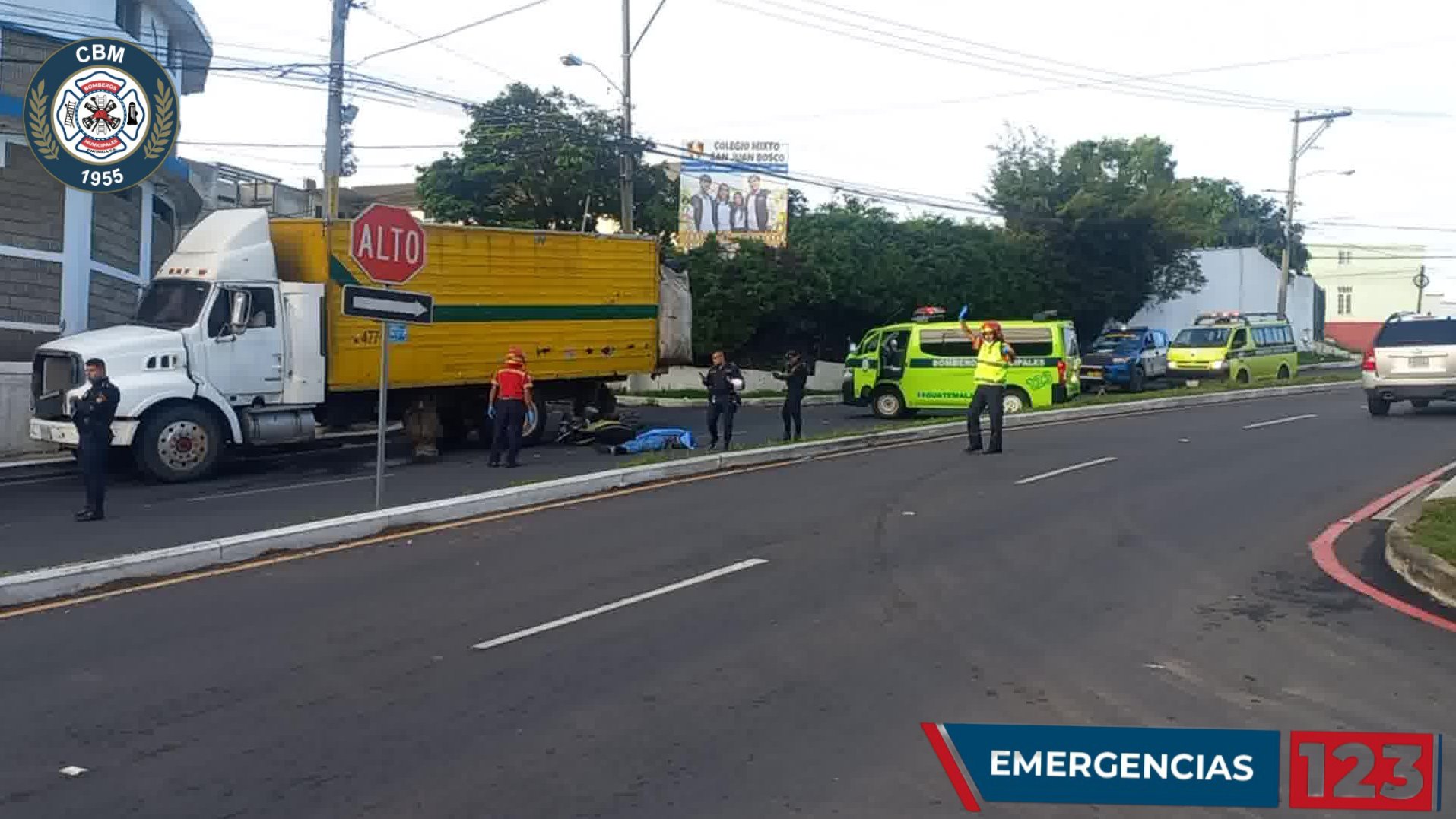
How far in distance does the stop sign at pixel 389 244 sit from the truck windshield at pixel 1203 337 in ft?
85.8

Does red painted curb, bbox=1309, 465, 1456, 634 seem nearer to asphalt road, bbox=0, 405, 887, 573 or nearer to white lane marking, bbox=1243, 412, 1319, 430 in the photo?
white lane marking, bbox=1243, 412, 1319, 430

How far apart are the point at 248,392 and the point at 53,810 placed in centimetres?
1433

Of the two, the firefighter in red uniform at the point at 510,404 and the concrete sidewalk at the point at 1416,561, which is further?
the firefighter in red uniform at the point at 510,404

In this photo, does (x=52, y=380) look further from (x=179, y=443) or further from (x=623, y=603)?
(x=623, y=603)

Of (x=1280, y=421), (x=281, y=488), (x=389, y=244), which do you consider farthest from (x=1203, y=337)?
(x=389, y=244)

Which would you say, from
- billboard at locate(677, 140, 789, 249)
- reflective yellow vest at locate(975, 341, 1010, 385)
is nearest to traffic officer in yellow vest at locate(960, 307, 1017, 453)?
reflective yellow vest at locate(975, 341, 1010, 385)

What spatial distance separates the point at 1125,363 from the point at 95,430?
28.2 meters

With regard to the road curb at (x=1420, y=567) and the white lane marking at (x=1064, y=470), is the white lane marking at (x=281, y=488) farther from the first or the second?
the road curb at (x=1420, y=567)

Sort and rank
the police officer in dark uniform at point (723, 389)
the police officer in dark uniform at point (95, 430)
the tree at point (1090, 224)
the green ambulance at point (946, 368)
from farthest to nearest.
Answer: the tree at point (1090, 224)
the green ambulance at point (946, 368)
the police officer in dark uniform at point (723, 389)
the police officer in dark uniform at point (95, 430)

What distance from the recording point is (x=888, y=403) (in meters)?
29.0

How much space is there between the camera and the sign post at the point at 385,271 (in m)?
12.7

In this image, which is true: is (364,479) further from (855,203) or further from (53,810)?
(855,203)

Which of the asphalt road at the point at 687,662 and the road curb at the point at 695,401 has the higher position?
the road curb at the point at 695,401

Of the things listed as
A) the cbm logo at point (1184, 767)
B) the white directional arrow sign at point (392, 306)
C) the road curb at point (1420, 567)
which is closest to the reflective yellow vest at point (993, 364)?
the road curb at point (1420, 567)
